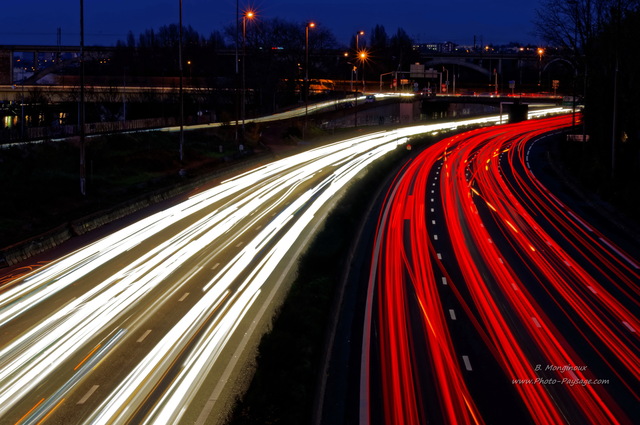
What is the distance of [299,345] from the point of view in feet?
52.0

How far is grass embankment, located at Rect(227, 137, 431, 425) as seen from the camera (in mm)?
12781

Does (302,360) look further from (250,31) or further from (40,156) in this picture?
(250,31)

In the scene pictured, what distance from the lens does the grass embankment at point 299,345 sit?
1278 centimetres

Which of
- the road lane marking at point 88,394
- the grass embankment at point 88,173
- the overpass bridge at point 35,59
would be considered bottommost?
the road lane marking at point 88,394

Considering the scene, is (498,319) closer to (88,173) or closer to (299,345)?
(299,345)

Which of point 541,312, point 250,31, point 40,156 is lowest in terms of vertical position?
point 541,312

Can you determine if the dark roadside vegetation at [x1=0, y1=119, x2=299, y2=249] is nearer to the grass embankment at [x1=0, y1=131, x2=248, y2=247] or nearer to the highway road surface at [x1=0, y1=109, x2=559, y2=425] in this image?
the grass embankment at [x1=0, y1=131, x2=248, y2=247]

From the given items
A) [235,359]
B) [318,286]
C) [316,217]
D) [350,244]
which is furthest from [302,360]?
[316,217]

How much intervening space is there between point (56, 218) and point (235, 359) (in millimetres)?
18654

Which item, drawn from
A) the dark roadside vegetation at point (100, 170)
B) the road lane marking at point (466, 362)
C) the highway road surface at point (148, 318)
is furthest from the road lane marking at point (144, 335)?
the dark roadside vegetation at point (100, 170)

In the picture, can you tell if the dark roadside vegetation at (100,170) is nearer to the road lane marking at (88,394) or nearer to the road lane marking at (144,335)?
the road lane marking at (144,335)

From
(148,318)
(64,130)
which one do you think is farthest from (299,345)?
(64,130)

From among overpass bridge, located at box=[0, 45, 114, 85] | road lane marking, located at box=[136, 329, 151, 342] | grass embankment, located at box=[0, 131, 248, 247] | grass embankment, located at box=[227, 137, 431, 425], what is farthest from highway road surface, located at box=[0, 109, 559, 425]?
overpass bridge, located at box=[0, 45, 114, 85]

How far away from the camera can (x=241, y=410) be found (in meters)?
12.9
